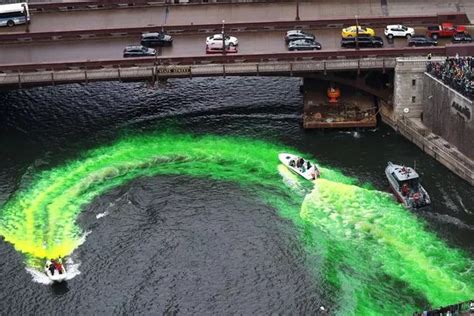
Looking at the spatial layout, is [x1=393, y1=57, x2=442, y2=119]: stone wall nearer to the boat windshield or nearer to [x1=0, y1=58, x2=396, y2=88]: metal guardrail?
[x1=0, y1=58, x2=396, y2=88]: metal guardrail

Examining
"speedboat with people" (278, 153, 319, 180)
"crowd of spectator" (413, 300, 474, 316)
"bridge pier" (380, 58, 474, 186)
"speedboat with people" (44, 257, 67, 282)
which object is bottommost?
"crowd of spectator" (413, 300, 474, 316)

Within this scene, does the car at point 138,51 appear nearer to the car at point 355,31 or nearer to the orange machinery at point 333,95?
the orange machinery at point 333,95

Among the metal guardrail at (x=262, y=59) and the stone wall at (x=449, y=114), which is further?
the metal guardrail at (x=262, y=59)

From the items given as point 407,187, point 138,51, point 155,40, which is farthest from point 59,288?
point 155,40

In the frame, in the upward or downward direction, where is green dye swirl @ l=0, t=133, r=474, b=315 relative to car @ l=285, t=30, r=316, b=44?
downward

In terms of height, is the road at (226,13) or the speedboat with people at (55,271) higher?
the road at (226,13)

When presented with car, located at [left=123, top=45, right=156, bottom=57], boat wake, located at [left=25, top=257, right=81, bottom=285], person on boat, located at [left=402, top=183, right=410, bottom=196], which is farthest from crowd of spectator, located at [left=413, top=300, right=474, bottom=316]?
car, located at [left=123, top=45, right=156, bottom=57]

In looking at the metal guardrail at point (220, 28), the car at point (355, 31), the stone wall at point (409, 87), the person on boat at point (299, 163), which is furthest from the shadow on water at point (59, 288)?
the car at point (355, 31)

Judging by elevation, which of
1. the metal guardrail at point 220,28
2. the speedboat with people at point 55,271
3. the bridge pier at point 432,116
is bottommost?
the speedboat with people at point 55,271
